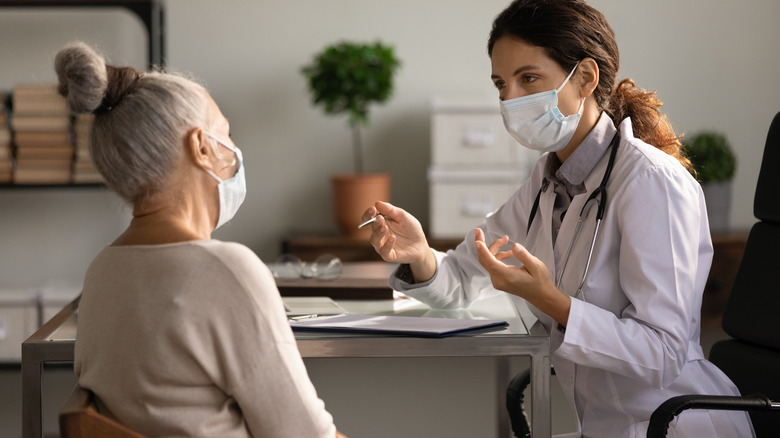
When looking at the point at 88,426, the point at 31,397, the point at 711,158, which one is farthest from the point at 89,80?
the point at 711,158

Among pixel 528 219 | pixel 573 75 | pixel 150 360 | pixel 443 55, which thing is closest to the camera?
pixel 150 360

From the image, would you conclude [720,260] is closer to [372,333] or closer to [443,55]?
[443,55]

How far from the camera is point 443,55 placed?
3609mm

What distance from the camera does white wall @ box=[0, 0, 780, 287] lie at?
360cm

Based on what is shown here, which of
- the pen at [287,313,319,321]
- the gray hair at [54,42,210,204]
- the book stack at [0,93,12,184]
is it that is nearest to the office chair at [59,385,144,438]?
the gray hair at [54,42,210,204]

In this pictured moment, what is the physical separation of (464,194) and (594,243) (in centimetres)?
187

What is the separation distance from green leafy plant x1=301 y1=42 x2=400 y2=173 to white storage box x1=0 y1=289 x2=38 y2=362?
1337 mm

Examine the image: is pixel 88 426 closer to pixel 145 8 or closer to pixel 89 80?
pixel 89 80

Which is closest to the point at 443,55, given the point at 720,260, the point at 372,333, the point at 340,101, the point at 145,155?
the point at 340,101

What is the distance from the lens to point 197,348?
3.10 ft

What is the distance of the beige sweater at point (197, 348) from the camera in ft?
3.12

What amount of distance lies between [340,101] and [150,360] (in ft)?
8.32

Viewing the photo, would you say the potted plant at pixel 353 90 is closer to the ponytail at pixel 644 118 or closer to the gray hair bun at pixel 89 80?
the ponytail at pixel 644 118

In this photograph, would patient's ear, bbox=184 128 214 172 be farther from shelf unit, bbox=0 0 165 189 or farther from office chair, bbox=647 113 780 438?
shelf unit, bbox=0 0 165 189
